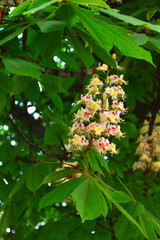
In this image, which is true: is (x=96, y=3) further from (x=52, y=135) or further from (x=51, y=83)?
(x=52, y=135)

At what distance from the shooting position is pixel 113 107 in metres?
1.60

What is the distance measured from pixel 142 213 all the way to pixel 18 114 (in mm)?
1083

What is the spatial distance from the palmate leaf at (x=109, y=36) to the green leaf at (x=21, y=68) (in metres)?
0.24

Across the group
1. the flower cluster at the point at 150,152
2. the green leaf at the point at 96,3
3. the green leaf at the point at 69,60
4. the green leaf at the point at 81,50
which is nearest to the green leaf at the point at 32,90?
the green leaf at the point at 69,60

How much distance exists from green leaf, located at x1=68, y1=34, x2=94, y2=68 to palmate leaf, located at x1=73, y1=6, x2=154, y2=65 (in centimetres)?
24

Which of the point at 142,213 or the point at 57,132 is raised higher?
the point at 57,132

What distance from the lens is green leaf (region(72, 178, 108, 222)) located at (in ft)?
4.06

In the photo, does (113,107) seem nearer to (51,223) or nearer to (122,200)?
(122,200)

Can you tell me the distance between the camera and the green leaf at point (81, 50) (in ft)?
4.87

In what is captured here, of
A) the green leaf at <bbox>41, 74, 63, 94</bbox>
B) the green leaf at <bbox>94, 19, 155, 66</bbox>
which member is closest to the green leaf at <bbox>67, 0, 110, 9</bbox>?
the green leaf at <bbox>94, 19, 155, 66</bbox>

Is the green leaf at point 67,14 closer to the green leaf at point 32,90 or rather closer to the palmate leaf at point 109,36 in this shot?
the palmate leaf at point 109,36

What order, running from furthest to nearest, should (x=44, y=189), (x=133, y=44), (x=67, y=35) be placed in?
(x=44, y=189), (x=67, y=35), (x=133, y=44)

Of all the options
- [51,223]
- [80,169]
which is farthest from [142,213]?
[51,223]

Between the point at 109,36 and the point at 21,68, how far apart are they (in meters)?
0.35
